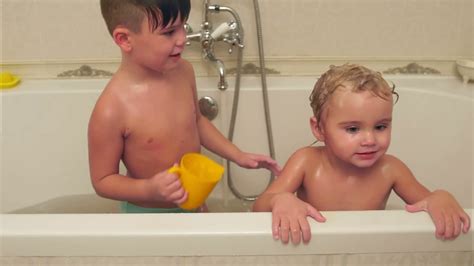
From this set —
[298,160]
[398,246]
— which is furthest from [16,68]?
[398,246]

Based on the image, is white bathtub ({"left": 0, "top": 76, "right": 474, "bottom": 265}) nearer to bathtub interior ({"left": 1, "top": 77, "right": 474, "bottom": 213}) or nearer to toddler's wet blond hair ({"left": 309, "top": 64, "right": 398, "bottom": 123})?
bathtub interior ({"left": 1, "top": 77, "right": 474, "bottom": 213})

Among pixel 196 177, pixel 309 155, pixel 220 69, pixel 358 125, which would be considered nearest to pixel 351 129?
pixel 358 125

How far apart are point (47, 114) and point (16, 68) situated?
0.17 meters

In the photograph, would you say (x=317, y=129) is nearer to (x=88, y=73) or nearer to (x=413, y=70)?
(x=413, y=70)

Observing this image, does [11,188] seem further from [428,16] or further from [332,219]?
[428,16]

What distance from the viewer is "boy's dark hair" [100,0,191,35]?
879 millimetres

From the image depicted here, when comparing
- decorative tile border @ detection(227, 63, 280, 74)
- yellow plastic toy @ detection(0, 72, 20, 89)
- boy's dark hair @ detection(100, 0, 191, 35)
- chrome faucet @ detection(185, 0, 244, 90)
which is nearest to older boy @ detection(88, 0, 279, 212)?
boy's dark hair @ detection(100, 0, 191, 35)

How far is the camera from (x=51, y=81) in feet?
4.65

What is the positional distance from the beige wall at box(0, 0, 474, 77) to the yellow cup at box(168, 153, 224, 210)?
0.51 metres

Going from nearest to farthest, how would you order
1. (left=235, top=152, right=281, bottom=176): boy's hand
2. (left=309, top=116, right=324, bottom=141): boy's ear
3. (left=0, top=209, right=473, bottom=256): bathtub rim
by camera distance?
1. (left=0, top=209, right=473, bottom=256): bathtub rim
2. (left=309, top=116, right=324, bottom=141): boy's ear
3. (left=235, top=152, right=281, bottom=176): boy's hand

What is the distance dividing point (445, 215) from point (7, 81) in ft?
3.74

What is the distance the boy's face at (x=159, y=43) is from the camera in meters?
0.91

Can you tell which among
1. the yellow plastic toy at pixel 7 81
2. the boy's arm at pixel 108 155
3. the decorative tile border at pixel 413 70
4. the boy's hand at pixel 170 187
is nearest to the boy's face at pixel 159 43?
the boy's arm at pixel 108 155

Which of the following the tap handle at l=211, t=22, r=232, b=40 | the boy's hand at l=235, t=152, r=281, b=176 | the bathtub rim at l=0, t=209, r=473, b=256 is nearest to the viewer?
the bathtub rim at l=0, t=209, r=473, b=256
